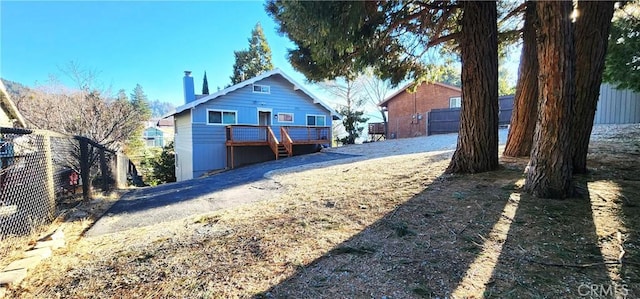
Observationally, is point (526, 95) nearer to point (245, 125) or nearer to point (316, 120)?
point (245, 125)

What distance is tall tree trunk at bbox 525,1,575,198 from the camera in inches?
108

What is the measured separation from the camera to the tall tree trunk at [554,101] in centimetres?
275

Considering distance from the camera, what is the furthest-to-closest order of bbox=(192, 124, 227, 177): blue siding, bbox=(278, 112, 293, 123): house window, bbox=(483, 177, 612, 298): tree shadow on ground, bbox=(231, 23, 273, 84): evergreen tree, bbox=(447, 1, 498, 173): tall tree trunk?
bbox=(231, 23, 273, 84): evergreen tree < bbox=(278, 112, 293, 123): house window < bbox=(192, 124, 227, 177): blue siding < bbox=(447, 1, 498, 173): tall tree trunk < bbox=(483, 177, 612, 298): tree shadow on ground

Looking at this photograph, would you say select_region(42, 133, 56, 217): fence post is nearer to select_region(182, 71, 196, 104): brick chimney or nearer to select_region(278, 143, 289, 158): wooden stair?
select_region(278, 143, 289, 158): wooden stair

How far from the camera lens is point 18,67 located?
15312 millimetres

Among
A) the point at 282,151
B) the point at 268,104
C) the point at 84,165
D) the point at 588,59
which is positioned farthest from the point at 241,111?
the point at 588,59

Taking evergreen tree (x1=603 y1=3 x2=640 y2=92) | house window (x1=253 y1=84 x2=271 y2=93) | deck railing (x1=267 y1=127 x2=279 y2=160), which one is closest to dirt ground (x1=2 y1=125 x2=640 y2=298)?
evergreen tree (x1=603 y1=3 x2=640 y2=92)

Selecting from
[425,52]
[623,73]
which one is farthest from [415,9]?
[623,73]

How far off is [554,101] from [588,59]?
1.43 meters

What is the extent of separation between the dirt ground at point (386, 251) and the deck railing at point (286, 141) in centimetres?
1049

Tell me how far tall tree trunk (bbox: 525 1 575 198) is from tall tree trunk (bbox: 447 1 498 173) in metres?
1.39

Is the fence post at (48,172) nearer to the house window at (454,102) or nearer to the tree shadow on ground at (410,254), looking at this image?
the tree shadow on ground at (410,254)

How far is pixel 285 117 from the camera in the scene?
15.8 m

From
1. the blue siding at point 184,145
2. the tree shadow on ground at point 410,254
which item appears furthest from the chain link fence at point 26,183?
the blue siding at point 184,145
